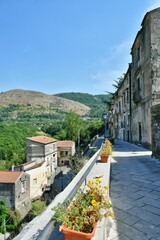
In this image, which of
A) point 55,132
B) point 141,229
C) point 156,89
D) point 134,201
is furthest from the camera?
point 55,132

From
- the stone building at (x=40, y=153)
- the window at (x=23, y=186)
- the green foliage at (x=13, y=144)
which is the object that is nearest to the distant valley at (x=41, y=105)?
the green foliage at (x=13, y=144)

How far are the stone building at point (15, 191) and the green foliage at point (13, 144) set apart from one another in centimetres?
2578

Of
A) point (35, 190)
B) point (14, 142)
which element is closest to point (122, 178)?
point (35, 190)

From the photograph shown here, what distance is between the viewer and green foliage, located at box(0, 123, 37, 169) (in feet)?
182

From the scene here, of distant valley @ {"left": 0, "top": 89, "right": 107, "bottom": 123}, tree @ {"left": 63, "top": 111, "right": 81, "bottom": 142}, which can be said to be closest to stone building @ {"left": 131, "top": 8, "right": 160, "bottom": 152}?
tree @ {"left": 63, "top": 111, "right": 81, "bottom": 142}

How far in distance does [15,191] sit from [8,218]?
3065mm

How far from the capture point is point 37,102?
498ft

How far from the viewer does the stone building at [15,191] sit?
2427cm

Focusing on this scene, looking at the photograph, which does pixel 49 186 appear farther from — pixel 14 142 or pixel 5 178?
pixel 14 142

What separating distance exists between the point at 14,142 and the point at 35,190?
128ft

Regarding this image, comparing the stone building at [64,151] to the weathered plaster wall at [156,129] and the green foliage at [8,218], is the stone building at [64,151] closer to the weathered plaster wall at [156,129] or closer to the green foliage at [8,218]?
the green foliage at [8,218]

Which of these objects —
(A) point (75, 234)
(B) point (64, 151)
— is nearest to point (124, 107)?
(A) point (75, 234)

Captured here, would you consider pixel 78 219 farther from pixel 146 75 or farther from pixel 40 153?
pixel 40 153

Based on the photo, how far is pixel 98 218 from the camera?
196 centimetres
